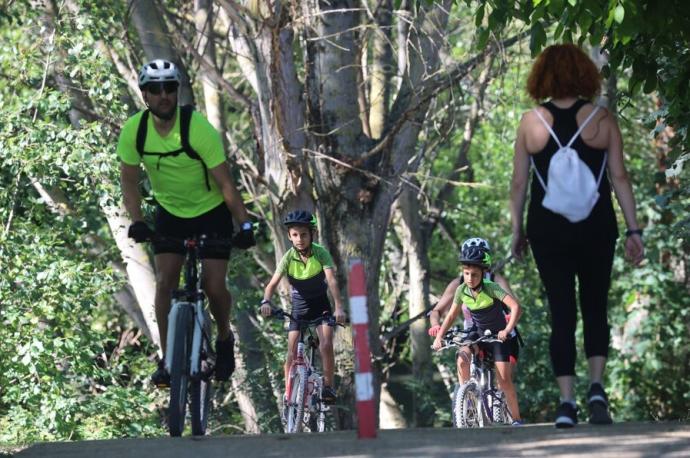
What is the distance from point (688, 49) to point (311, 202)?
6.84 metres

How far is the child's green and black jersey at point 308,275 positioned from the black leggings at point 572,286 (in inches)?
198

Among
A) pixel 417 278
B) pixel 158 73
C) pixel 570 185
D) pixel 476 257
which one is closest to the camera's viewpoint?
pixel 570 185

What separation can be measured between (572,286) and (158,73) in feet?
8.46

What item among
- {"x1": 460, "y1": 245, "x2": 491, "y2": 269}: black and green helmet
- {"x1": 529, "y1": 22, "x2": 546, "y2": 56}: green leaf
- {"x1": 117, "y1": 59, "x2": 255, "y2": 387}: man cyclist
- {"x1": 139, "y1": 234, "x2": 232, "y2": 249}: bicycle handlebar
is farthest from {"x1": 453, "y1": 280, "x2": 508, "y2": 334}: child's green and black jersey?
{"x1": 139, "y1": 234, "x2": 232, "y2": 249}: bicycle handlebar

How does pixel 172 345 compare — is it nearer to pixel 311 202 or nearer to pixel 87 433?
pixel 311 202

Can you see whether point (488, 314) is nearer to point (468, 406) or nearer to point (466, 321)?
point (466, 321)

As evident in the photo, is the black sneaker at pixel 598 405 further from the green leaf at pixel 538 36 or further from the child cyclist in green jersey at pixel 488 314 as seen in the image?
the child cyclist in green jersey at pixel 488 314

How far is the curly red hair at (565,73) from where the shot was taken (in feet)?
29.1

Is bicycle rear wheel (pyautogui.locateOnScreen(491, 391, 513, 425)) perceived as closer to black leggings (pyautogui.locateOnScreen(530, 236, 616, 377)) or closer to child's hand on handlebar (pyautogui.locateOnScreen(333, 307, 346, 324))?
child's hand on handlebar (pyautogui.locateOnScreen(333, 307, 346, 324))

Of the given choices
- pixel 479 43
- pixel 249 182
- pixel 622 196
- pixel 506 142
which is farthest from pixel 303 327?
pixel 506 142

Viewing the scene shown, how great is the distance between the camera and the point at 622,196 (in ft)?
29.7

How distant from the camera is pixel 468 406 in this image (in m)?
13.6

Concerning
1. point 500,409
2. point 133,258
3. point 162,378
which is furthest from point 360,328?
point 133,258

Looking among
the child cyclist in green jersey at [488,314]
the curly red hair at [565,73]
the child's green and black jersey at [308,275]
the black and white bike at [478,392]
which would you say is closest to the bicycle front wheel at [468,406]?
the black and white bike at [478,392]
